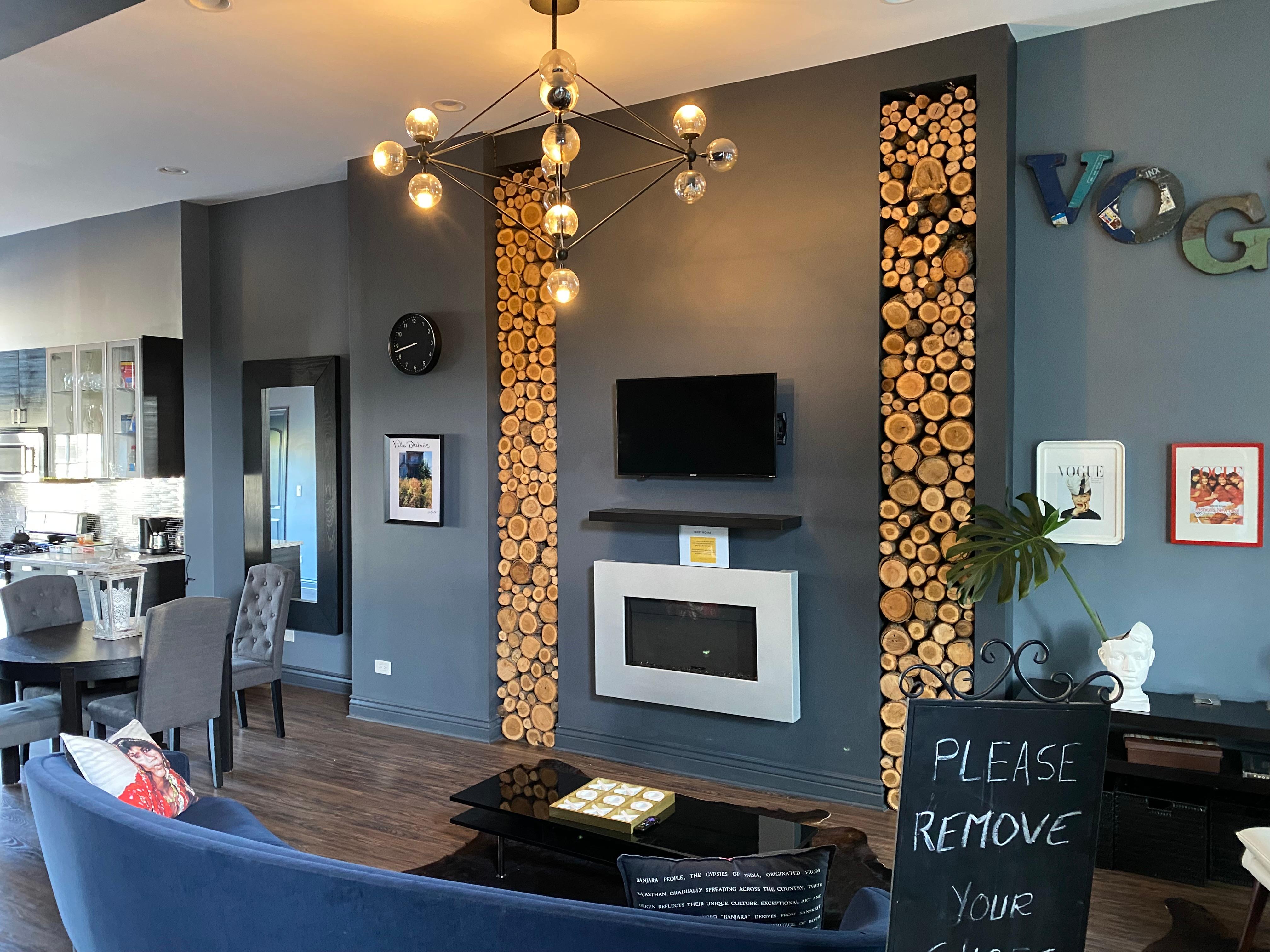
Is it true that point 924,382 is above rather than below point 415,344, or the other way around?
below

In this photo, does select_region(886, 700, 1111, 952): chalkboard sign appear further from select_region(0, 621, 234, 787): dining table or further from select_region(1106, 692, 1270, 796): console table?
select_region(0, 621, 234, 787): dining table

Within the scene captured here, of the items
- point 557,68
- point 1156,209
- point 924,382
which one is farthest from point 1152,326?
point 557,68

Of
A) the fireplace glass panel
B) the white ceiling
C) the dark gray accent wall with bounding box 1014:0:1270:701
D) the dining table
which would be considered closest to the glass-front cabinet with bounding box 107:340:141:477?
the white ceiling

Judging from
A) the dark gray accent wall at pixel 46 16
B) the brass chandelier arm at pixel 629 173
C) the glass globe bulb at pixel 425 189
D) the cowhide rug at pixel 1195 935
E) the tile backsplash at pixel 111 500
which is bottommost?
the cowhide rug at pixel 1195 935

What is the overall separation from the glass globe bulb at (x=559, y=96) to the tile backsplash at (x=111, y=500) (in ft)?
16.1

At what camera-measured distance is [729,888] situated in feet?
5.41

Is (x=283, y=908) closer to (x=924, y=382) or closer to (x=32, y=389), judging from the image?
(x=924, y=382)

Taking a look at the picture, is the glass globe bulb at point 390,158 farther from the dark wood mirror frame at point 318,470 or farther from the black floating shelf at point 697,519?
the dark wood mirror frame at point 318,470

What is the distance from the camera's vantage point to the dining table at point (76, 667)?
3.69 meters

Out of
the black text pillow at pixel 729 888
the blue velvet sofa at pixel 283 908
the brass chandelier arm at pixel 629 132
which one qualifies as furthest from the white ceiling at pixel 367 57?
the black text pillow at pixel 729 888

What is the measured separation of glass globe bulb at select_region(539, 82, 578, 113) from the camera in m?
2.44

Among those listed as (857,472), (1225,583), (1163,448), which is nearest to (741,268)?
(857,472)

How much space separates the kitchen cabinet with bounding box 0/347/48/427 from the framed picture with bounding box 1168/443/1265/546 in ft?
23.0

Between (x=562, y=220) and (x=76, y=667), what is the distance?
267 centimetres
